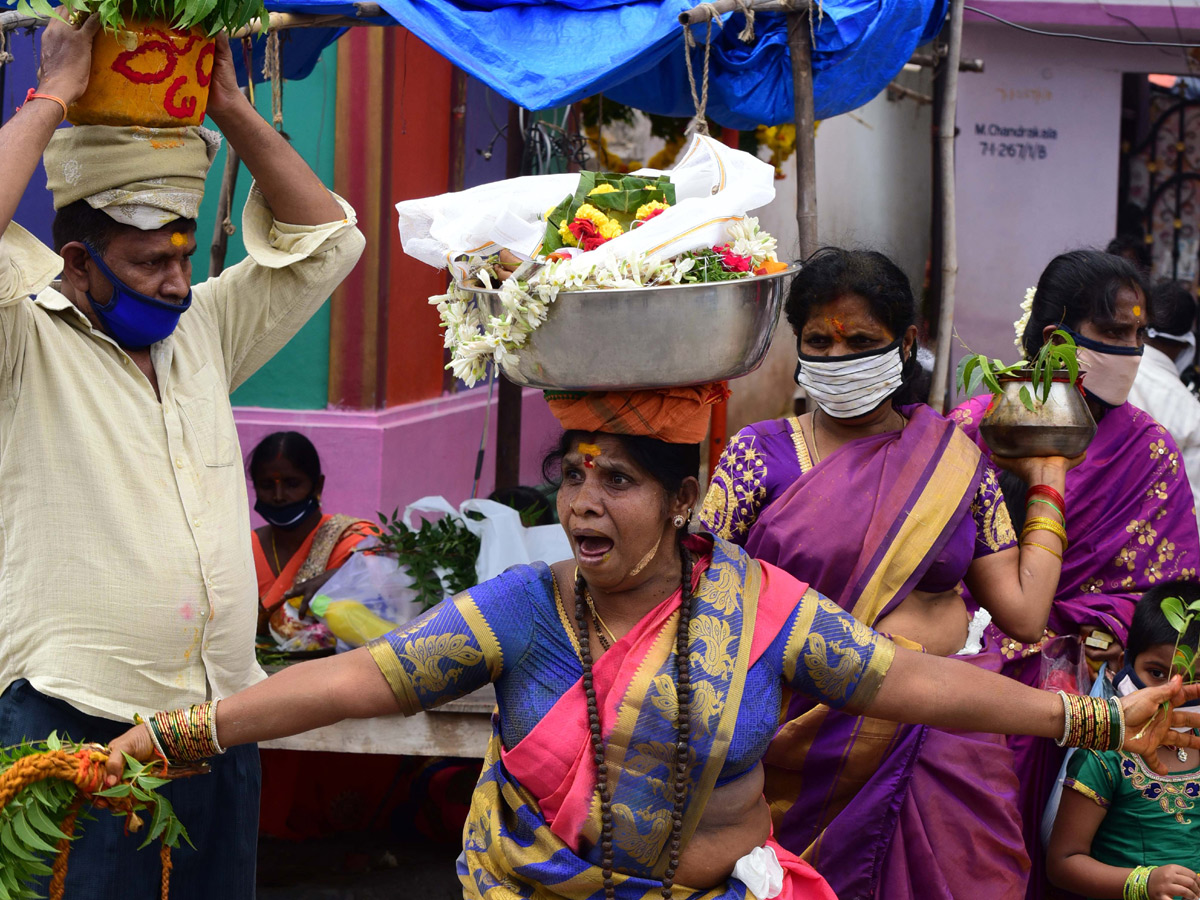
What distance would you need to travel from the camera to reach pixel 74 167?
2.83 metres

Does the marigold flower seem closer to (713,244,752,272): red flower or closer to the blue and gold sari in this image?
(713,244,752,272): red flower

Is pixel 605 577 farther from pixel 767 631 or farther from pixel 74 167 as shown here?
pixel 74 167

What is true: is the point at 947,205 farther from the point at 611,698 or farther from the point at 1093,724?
the point at 611,698

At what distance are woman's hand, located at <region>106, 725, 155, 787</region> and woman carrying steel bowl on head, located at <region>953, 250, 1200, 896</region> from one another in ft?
8.41

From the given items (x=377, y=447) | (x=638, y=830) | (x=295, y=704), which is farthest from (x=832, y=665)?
(x=377, y=447)

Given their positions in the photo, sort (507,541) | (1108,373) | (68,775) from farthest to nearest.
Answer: (507,541)
(1108,373)
(68,775)

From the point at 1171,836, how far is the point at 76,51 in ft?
10.8

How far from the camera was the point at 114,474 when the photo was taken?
2.85 m

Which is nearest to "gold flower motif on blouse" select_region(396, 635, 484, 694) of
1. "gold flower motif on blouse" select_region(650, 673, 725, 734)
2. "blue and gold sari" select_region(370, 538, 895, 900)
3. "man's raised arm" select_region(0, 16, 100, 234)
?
"blue and gold sari" select_region(370, 538, 895, 900)

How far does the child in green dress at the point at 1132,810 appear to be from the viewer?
11.7 feet

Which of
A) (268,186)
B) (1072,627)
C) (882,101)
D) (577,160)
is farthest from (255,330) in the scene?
(882,101)

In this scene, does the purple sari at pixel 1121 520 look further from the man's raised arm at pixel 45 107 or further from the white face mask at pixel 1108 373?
the man's raised arm at pixel 45 107

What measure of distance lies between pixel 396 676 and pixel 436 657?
79 mm

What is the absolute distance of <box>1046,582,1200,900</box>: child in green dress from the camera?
357cm
